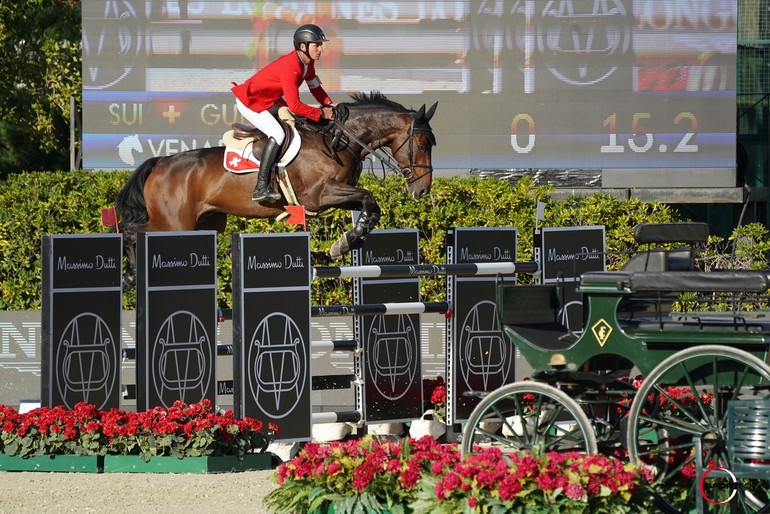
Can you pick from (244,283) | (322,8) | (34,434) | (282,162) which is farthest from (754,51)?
(34,434)

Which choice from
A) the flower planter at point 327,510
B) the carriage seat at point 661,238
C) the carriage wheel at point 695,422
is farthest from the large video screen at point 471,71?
the flower planter at point 327,510

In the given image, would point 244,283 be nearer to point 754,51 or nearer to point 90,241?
point 90,241

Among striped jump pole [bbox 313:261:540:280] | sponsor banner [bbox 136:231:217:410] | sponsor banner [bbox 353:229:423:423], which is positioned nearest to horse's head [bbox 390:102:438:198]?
sponsor banner [bbox 353:229:423:423]

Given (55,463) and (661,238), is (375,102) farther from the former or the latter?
(661,238)

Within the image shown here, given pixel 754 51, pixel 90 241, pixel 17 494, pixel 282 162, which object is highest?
pixel 754 51

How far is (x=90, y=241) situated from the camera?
6879 mm

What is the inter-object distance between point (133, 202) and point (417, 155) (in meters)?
2.28

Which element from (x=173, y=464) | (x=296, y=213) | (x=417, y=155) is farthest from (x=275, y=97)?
(x=173, y=464)

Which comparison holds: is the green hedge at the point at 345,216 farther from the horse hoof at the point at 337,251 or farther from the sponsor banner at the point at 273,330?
the sponsor banner at the point at 273,330

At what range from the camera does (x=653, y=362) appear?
4773 mm

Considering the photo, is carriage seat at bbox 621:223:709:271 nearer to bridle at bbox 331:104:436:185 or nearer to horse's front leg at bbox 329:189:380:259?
horse's front leg at bbox 329:189:380:259

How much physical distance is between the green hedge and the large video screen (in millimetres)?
604

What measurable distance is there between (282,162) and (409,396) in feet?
6.17

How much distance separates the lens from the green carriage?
4555mm
